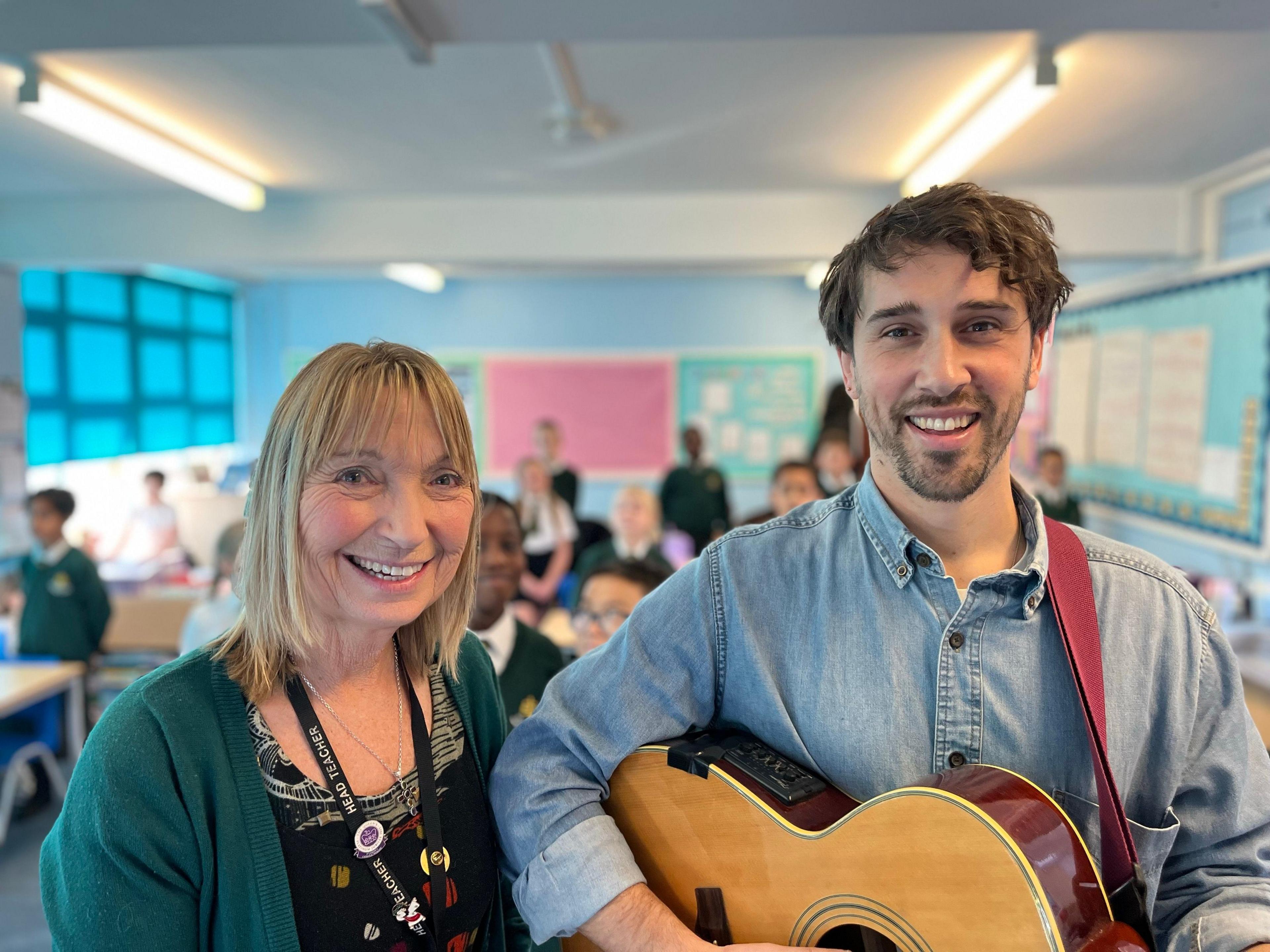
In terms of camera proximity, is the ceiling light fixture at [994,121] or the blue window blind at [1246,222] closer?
the ceiling light fixture at [994,121]

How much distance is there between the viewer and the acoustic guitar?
3.15ft

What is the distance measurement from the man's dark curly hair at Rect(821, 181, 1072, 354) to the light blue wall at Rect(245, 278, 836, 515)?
814cm

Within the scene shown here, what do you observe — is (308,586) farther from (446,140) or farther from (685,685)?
(446,140)

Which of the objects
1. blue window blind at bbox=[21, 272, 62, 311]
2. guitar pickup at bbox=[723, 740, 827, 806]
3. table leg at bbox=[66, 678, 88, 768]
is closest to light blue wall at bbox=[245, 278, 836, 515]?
blue window blind at bbox=[21, 272, 62, 311]

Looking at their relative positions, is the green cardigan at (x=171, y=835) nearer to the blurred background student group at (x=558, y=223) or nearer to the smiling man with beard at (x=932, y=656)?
the blurred background student group at (x=558, y=223)

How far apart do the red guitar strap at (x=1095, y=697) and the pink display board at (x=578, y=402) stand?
319 inches

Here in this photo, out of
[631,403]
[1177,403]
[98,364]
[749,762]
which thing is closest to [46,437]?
[98,364]

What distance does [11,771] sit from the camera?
3816 mm

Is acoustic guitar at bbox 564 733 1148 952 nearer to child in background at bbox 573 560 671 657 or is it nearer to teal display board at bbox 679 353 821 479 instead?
child in background at bbox 573 560 671 657

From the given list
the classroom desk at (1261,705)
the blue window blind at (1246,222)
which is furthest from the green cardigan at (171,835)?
the blue window blind at (1246,222)

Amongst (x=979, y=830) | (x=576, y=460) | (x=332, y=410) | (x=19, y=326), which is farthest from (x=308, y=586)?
(x=576, y=460)

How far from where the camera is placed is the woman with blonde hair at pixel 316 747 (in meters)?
0.98

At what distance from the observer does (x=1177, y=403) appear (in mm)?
5023

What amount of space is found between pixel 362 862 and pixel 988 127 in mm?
3486
